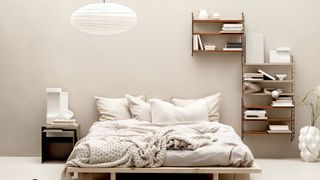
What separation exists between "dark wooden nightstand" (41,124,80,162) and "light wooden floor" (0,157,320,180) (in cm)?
19

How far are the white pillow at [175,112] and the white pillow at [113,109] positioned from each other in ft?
1.30

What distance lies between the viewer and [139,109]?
788cm

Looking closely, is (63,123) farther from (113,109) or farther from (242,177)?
(242,177)

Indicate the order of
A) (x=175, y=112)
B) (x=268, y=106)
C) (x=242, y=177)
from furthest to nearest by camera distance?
(x=268, y=106) < (x=175, y=112) < (x=242, y=177)

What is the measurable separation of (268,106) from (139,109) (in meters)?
1.68

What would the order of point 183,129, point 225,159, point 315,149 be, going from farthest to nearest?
point 315,149 → point 183,129 → point 225,159

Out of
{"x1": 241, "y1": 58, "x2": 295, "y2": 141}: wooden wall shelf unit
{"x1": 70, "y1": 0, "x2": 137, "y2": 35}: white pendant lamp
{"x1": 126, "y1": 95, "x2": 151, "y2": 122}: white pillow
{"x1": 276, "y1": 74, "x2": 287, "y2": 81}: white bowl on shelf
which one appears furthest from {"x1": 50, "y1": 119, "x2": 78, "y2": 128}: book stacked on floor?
{"x1": 276, "y1": 74, "x2": 287, "y2": 81}: white bowl on shelf

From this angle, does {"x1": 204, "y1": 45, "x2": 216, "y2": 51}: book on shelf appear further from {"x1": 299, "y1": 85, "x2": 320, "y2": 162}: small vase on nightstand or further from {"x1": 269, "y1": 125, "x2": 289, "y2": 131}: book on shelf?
{"x1": 299, "y1": 85, "x2": 320, "y2": 162}: small vase on nightstand

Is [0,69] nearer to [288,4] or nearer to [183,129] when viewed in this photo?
[183,129]

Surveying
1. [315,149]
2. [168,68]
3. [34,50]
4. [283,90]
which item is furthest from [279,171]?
[34,50]

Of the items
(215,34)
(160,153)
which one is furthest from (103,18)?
(215,34)

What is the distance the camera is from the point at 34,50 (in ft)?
27.0

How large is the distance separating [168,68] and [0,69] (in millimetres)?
2217

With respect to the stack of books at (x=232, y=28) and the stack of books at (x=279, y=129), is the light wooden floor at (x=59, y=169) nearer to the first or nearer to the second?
the stack of books at (x=279, y=129)
